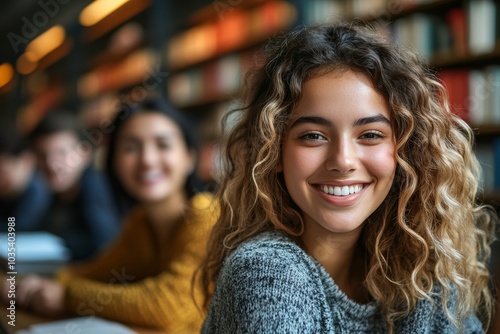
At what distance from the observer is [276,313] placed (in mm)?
707

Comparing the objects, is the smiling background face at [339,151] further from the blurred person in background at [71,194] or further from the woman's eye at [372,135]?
the blurred person in background at [71,194]

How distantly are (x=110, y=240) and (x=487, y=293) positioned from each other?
7.24ft

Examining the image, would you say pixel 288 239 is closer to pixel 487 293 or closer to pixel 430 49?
pixel 487 293

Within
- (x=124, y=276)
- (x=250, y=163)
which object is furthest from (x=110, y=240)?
(x=250, y=163)

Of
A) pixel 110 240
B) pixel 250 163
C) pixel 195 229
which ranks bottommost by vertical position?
pixel 110 240

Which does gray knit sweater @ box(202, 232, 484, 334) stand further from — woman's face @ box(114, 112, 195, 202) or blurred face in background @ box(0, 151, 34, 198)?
blurred face in background @ box(0, 151, 34, 198)

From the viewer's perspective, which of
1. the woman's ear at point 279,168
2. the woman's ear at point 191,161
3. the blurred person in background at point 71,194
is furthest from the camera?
the blurred person in background at point 71,194

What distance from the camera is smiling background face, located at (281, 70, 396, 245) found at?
746mm

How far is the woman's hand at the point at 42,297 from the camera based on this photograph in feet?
4.91

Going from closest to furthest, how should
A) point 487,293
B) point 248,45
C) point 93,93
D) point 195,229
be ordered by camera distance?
point 487,293, point 195,229, point 248,45, point 93,93

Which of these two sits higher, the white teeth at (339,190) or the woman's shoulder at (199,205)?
the white teeth at (339,190)

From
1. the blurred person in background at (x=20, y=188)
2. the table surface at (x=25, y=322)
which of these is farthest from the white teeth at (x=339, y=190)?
the blurred person in background at (x=20, y=188)

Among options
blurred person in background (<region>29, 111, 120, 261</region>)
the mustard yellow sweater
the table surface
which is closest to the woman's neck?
the mustard yellow sweater

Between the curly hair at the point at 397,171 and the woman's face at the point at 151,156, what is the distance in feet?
2.88
